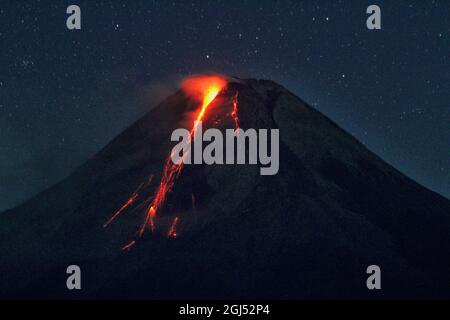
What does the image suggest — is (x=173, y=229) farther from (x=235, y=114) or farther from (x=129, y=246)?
(x=235, y=114)

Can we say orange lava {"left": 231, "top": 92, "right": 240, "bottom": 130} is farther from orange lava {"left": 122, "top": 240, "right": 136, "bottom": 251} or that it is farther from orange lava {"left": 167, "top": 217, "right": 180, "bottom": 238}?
orange lava {"left": 122, "top": 240, "right": 136, "bottom": 251}

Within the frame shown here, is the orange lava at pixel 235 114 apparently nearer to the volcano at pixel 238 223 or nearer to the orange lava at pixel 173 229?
the volcano at pixel 238 223

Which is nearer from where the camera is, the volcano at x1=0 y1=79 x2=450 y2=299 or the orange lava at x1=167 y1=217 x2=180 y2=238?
the volcano at x1=0 y1=79 x2=450 y2=299

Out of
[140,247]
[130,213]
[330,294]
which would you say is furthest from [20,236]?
[330,294]

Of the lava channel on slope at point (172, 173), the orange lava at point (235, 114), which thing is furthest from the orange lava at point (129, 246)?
the orange lava at point (235, 114)

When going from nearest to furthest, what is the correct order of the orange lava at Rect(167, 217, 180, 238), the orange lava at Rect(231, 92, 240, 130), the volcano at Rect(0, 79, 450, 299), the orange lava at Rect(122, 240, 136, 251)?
the volcano at Rect(0, 79, 450, 299), the orange lava at Rect(122, 240, 136, 251), the orange lava at Rect(167, 217, 180, 238), the orange lava at Rect(231, 92, 240, 130)

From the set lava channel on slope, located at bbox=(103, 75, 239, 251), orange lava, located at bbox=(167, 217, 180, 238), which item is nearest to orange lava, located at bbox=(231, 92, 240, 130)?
lava channel on slope, located at bbox=(103, 75, 239, 251)
